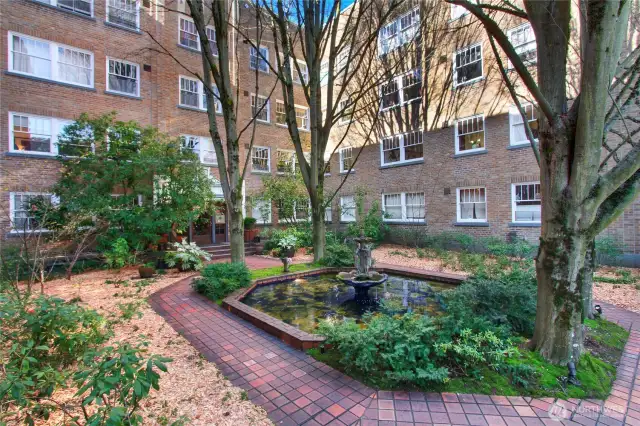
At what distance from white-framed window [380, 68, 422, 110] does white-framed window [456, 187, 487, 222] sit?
17.2ft

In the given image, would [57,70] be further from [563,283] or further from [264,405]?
[563,283]

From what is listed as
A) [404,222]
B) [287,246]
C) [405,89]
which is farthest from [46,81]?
[404,222]

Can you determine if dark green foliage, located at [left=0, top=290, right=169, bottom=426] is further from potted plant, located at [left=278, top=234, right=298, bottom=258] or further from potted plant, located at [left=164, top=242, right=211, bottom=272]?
potted plant, located at [left=278, top=234, right=298, bottom=258]

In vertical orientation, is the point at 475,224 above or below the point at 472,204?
below

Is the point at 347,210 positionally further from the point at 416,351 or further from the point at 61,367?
the point at 61,367

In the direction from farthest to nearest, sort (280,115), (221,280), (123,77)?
(280,115) → (123,77) → (221,280)

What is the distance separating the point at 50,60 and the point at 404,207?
53.5ft

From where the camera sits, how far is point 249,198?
54.7 ft

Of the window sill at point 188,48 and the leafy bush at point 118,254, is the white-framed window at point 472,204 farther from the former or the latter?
the window sill at point 188,48

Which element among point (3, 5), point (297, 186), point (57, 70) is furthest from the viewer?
point (297, 186)

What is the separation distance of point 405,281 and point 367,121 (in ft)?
38.8

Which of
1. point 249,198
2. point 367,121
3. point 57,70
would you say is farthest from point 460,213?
point 57,70

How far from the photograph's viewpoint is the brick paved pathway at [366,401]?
260 centimetres

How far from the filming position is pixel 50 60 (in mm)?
11664
